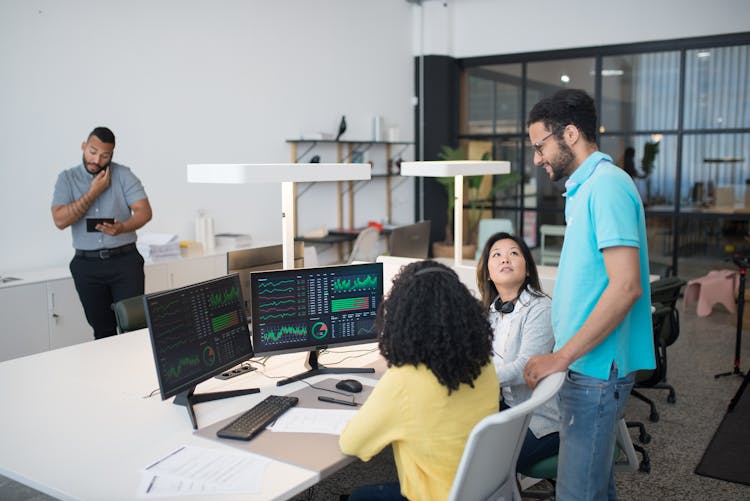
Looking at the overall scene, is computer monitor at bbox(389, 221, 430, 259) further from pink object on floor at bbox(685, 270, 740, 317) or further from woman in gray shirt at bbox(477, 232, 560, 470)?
pink object on floor at bbox(685, 270, 740, 317)

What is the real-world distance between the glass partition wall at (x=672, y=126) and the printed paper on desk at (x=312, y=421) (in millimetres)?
5939

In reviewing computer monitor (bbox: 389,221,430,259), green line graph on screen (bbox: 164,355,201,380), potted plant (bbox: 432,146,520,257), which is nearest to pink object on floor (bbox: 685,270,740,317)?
potted plant (bbox: 432,146,520,257)

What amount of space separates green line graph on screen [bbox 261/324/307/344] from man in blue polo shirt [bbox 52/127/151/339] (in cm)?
195

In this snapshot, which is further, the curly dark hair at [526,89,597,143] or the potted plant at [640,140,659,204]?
the potted plant at [640,140,659,204]

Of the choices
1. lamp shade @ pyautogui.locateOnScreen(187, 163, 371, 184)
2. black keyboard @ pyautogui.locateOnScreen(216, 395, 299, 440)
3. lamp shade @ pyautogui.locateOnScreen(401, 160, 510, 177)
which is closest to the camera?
black keyboard @ pyautogui.locateOnScreen(216, 395, 299, 440)

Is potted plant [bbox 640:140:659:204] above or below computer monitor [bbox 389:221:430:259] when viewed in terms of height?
above

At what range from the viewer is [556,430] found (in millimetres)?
2523

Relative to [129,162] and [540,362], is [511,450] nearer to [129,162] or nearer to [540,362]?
[540,362]

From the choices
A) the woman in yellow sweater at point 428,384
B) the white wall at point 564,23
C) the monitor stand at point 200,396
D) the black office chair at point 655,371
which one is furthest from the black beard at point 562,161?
the white wall at point 564,23

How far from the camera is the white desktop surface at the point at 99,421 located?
1899 millimetres

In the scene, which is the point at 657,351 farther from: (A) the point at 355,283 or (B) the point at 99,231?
(B) the point at 99,231

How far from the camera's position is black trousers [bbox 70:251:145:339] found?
425 cm

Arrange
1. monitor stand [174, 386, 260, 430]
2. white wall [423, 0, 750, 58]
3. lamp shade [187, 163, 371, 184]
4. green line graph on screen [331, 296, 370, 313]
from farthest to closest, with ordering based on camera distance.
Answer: white wall [423, 0, 750, 58]
green line graph on screen [331, 296, 370, 313]
lamp shade [187, 163, 371, 184]
monitor stand [174, 386, 260, 430]

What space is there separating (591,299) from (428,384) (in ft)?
1.79
